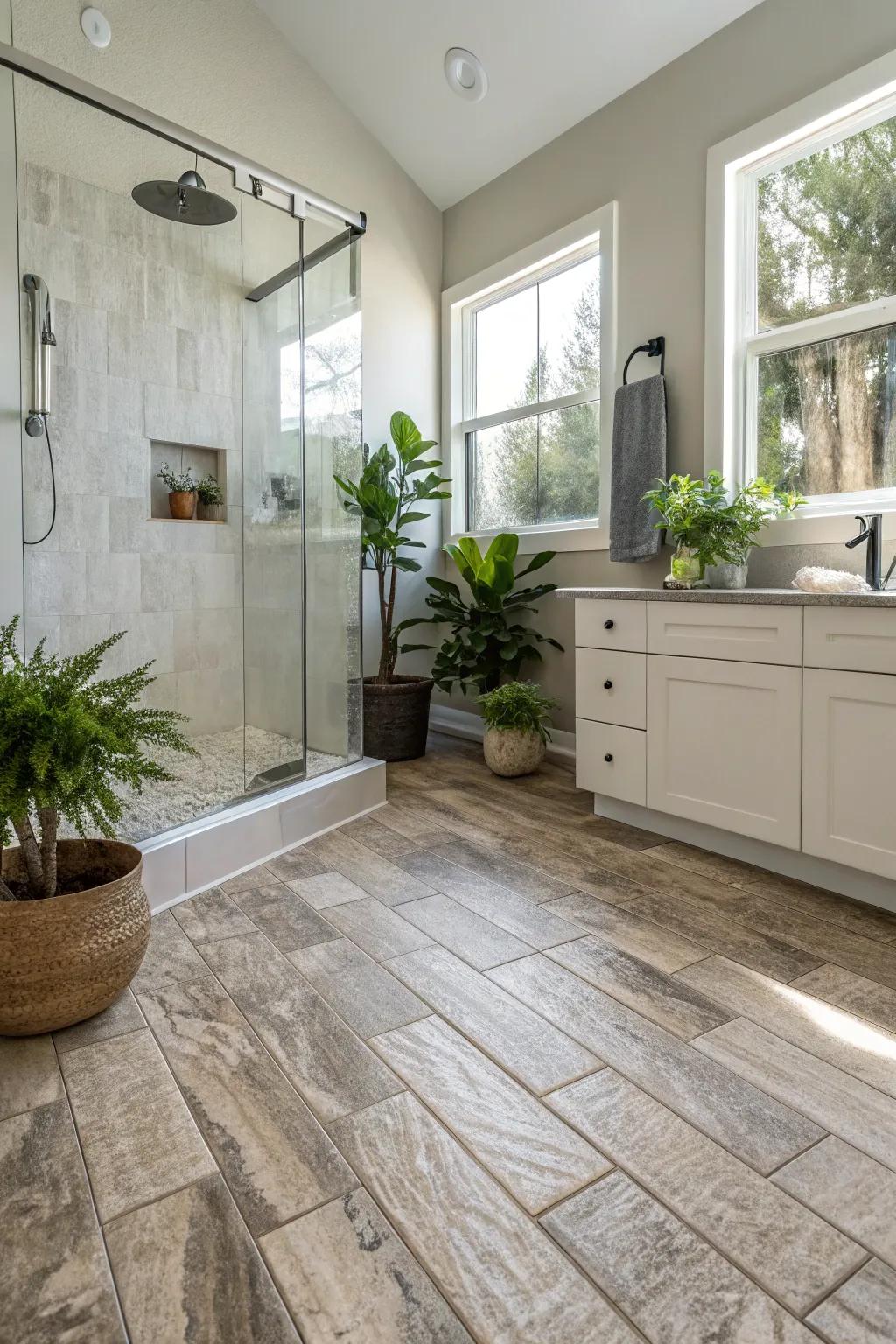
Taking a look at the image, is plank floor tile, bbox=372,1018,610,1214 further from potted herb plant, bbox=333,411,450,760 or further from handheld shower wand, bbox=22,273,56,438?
potted herb plant, bbox=333,411,450,760

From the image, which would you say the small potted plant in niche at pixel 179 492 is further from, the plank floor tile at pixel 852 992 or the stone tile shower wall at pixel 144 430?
the plank floor tile at pixel 852 992

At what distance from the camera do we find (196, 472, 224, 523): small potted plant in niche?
259 centimetres

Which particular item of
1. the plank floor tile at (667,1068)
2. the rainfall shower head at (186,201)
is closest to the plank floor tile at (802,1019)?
the plank floor tile at (667,1068)

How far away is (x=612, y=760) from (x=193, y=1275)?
2000 mm

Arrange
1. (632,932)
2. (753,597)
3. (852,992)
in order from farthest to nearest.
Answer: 1. (753,597)
2. (632,932)
3. (852,992)

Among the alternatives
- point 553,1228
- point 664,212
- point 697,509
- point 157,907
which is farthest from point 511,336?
point 553,1228

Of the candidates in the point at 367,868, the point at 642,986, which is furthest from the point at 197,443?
the point at 642,986

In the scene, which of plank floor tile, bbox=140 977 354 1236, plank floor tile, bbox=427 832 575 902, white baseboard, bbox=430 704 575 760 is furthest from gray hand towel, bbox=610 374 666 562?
plank floor tile, bbox=140 977 354 1236

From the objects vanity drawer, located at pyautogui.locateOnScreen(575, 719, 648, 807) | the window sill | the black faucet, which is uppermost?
the window sill

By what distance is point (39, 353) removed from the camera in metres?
2.22

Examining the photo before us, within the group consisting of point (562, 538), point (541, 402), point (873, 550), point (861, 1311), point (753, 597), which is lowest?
point (861, 1311)

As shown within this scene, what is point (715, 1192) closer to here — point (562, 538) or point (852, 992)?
point (852, 992)

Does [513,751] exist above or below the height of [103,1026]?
above

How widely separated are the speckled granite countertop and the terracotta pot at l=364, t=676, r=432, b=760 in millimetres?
1149
